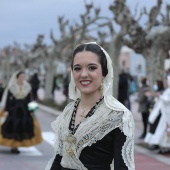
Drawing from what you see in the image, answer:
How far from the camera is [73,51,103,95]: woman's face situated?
3320mm

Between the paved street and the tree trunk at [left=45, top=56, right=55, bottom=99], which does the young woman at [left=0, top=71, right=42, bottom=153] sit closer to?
the paved street

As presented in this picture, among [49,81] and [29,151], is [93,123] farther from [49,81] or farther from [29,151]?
[49,81]

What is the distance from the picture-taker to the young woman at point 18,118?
11.5 m

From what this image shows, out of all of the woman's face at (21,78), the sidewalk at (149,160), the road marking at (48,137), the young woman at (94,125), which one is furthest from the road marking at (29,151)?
the young woman at (94,125)

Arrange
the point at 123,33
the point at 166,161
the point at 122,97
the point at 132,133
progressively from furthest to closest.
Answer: the point at 123,33 → the point at 122,97 → the point at 166,161 → the point at 132,133

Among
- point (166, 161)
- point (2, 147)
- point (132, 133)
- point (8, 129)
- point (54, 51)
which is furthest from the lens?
point (54, 51)

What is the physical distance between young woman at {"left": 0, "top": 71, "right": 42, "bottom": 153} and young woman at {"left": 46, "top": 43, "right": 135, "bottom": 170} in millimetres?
8107

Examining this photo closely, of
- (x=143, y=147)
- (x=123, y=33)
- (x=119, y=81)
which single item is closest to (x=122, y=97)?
(x=119, y=81)

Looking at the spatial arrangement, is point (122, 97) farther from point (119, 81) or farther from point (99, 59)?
point (99, 59)

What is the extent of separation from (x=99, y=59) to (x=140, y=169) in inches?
260

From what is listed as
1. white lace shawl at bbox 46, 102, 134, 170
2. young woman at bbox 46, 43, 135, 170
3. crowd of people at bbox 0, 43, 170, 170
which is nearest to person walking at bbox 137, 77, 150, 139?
crowd of people at bbox 0, 43, 170, 170

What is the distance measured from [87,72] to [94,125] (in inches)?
11.9

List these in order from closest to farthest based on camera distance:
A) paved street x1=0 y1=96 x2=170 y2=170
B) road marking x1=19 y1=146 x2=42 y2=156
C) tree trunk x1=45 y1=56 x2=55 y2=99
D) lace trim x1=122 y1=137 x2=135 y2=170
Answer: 1. lace trim x1=122 y1=137 x2=135 y2=170
2. paved street x1=0 y1=96 x2=170 y2=170
3. road marking x1=19 y1=146 x2=42 y2=156
4. tree trunk x1=45 y1=56 x2=55 y2=99

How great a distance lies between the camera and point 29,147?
41.2 ft
